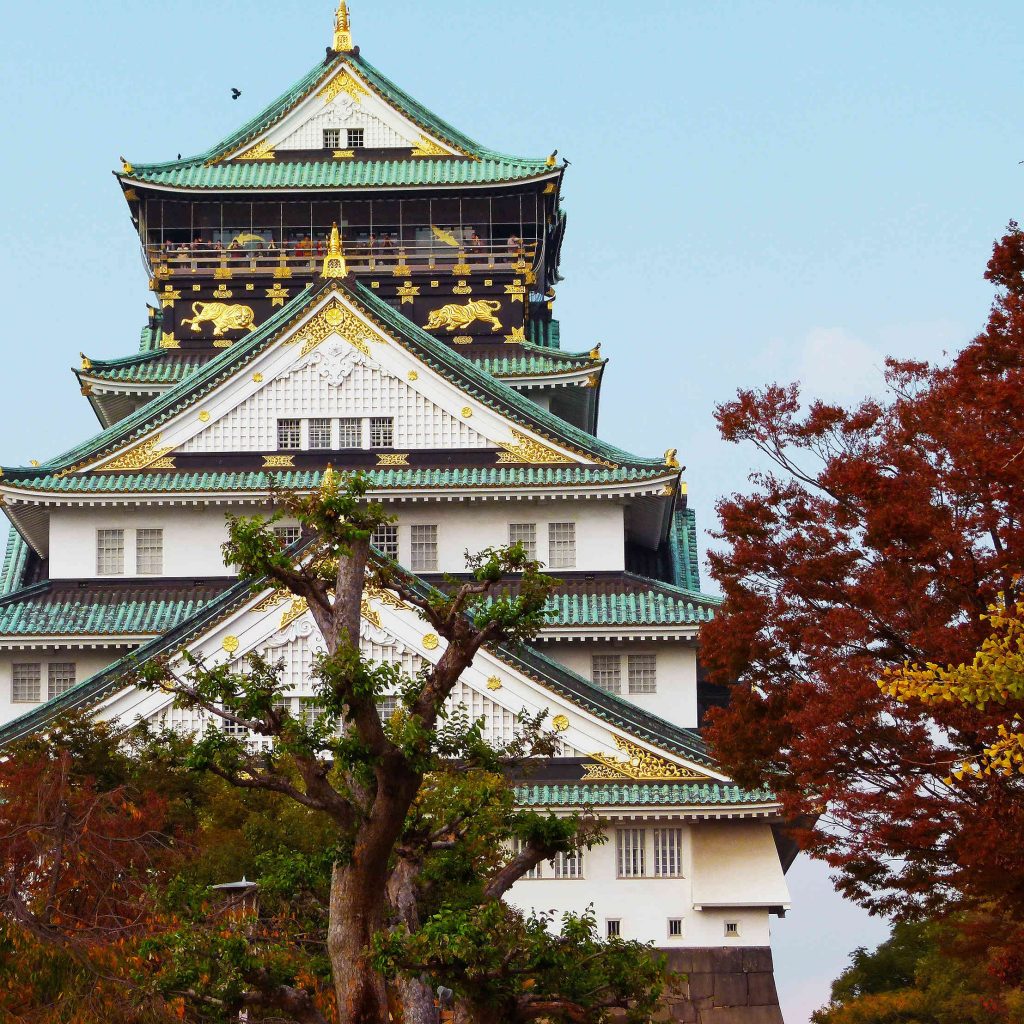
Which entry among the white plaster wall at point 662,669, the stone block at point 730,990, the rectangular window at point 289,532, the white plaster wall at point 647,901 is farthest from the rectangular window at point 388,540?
the stone block at point 730,990

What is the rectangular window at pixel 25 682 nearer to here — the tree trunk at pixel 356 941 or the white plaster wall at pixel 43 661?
the white plaster wall at pixel 43 661

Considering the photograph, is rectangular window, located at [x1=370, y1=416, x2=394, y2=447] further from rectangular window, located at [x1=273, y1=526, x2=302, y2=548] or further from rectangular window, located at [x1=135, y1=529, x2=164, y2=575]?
rectangular window, located at [x1=135, y1=529, x2=164, y2=575]

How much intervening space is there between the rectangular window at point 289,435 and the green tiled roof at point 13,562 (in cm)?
733

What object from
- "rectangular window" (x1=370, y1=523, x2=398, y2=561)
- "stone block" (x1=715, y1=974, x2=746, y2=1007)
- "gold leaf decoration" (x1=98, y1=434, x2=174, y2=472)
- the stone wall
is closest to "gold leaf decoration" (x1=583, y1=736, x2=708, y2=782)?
the stone wall

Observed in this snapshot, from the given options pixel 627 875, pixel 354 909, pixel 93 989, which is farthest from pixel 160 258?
pixel 354 909

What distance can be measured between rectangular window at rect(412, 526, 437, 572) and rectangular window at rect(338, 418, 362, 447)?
2550 millimetres

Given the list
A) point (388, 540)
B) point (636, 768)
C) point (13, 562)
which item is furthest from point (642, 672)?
point (13, 562)

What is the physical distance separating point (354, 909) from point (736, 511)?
1052 cm

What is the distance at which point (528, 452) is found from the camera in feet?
153

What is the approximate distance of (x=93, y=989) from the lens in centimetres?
2420

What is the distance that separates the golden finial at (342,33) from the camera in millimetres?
58000

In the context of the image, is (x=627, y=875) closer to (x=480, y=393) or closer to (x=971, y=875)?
(x=480, y=393)

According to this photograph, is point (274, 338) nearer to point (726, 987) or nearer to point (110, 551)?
point (110, 551)

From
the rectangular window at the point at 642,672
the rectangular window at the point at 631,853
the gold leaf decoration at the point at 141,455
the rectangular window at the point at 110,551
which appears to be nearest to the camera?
the rectangular window at the point at 631,853
